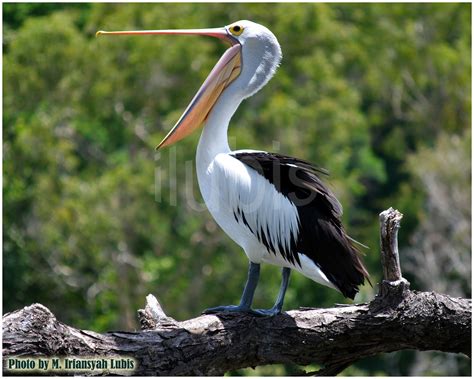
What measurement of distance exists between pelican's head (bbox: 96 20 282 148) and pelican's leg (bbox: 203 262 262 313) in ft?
3.77

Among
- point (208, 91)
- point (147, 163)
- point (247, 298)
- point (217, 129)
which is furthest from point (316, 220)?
point (147, 163)

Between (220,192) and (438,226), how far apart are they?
17605 millimetres

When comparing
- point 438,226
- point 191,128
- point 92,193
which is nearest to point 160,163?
point 92,193

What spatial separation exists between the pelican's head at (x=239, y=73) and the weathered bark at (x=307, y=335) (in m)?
1.39

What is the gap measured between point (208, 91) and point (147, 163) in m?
11.9

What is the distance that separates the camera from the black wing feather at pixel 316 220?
667 cm

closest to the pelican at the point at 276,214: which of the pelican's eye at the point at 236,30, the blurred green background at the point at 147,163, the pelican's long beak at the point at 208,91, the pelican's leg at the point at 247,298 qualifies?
the pelican's leg at the point at 247,298

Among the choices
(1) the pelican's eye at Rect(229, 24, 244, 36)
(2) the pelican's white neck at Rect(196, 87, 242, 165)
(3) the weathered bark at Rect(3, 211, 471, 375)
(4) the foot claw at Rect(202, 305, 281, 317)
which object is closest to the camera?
(3) the weathered bark at Rect(3, 211, 471, 375)

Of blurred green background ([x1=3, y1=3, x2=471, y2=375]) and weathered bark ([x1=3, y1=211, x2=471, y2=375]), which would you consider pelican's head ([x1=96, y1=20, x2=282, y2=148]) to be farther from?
blurred green background ([x1=3, y1=3, x2=471, y2=375])

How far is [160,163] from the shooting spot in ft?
60.4

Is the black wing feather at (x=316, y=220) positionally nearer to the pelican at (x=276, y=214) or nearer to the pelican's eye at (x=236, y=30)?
the pelican at (x=276, y=214)

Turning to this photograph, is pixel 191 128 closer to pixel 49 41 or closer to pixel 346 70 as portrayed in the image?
pixel 49 41

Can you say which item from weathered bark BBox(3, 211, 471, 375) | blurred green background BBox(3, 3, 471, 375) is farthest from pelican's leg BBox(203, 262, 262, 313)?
blurred green background BBox(3, 3, 471, 375)

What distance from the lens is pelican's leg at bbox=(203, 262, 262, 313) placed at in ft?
22.1
